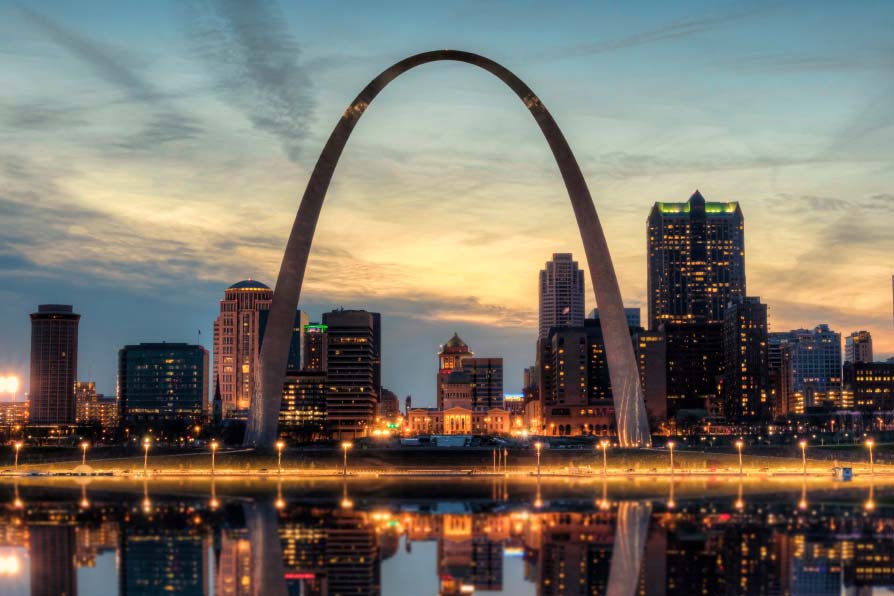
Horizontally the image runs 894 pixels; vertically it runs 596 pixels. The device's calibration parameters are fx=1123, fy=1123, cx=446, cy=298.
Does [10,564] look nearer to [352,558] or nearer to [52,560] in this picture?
[52,560]

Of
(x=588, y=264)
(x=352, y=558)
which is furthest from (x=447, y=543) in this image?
(x=588, y=264)

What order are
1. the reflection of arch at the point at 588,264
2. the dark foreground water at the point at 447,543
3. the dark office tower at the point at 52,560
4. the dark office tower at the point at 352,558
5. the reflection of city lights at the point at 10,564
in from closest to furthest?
the dark office tower at the point at 352,558, the dark office tower at the point at 52,560, the dark foreground water at the point at 447,543, the reflection of city lights at the point at 10,564, the reflection of arch at the point at 588,264

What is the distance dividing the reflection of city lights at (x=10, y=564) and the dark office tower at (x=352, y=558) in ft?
24.2

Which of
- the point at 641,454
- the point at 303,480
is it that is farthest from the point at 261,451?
the point at 641,454

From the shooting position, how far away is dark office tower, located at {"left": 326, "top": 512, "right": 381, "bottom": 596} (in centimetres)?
2422

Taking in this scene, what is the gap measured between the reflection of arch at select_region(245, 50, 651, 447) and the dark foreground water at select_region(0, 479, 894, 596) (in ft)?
87.3

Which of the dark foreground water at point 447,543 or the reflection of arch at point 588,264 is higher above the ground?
the reflection of arch at point 588,264

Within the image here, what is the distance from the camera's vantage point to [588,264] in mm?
77562

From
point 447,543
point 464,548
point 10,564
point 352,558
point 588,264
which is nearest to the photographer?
point 10,564

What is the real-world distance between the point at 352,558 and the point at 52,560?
7.66m

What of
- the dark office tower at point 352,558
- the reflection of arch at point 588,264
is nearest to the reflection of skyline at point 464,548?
the dark office tower at point 352,558

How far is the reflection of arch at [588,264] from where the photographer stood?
7769cm

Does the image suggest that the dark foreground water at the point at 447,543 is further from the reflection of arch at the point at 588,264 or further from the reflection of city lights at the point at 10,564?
the reflection of arch at the point at 588,264

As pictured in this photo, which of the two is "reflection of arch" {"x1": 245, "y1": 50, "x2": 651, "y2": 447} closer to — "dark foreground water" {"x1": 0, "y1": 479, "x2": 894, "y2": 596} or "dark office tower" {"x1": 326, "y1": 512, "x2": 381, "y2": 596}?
"dark foreground water" {"x1": 0, "y1": 479, "x2": 894, "y2": 596}
